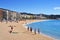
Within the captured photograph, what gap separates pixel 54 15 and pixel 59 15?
616 cm

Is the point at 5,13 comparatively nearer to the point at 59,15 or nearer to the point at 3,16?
the point at 3,16

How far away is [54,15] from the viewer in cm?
19988

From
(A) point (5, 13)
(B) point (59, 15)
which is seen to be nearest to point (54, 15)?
(B) point (59, 15)

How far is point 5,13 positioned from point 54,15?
4563 inches

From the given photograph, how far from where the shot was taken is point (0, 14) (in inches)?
3504

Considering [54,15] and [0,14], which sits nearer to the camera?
[0,14]

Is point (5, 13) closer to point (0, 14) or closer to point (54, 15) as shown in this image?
point (0, 14)

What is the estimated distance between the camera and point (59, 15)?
7810 inches

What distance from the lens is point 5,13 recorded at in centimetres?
9306

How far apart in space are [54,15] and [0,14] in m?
120

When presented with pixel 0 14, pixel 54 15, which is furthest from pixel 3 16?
pixel 54 15

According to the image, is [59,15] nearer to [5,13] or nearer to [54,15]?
[54,15]

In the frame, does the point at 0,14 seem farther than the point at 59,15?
No

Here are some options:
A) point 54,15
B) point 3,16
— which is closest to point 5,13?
point 3,16
